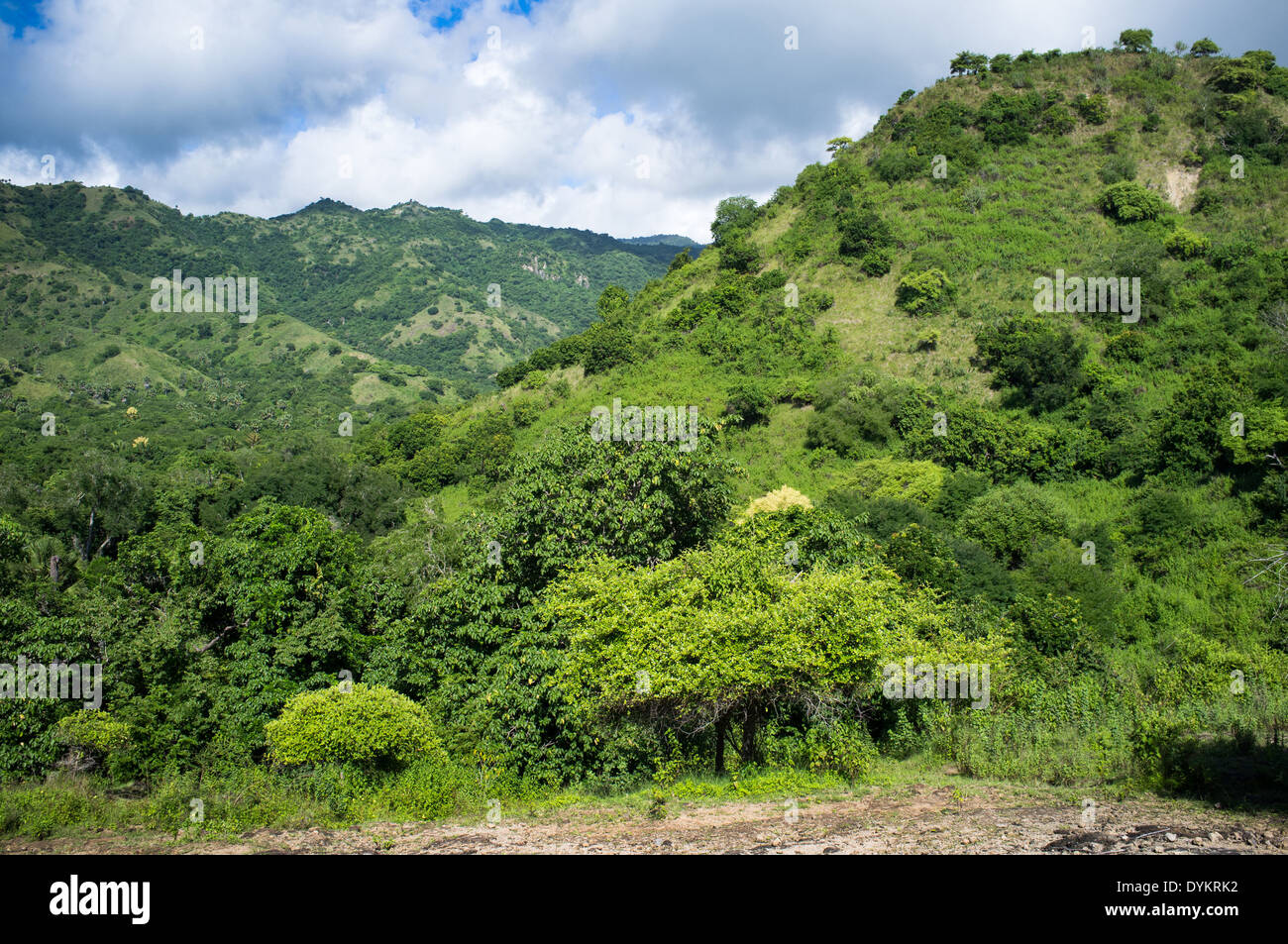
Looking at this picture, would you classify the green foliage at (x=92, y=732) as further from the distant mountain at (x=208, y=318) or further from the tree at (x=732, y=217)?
the distant mountain at (x=208, y=318)

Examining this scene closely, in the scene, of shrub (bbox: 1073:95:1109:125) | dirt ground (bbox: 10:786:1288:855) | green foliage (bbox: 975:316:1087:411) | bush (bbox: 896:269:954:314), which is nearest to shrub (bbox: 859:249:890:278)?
bush (bbox: 896:269:954:314)

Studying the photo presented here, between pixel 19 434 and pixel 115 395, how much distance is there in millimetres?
48286

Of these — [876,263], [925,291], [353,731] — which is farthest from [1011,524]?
[876,263]

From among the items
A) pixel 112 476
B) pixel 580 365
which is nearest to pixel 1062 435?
pixel 580 365

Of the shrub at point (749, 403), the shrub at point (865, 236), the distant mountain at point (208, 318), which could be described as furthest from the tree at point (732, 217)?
the distant mountain at point (208, 318)

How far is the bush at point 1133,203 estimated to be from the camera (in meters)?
50.8

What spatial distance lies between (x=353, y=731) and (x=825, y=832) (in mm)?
7347

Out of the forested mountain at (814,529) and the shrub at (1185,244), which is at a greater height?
the shrub at (1185,244)

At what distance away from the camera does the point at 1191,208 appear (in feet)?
168

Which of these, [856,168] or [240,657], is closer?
[240,657]

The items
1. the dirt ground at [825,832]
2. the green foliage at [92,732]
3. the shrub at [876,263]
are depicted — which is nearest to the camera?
the dirt ground at [825,832]

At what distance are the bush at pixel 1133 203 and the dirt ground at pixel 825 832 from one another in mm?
54320

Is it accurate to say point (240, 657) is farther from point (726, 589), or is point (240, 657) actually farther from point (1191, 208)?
point (1191, 208)

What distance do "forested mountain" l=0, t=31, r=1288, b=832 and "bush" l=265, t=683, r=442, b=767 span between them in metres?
0.07
